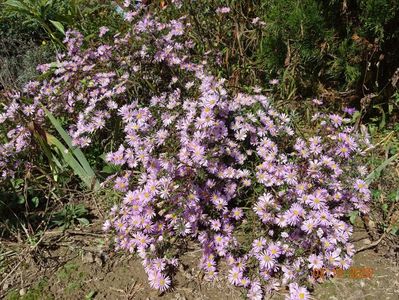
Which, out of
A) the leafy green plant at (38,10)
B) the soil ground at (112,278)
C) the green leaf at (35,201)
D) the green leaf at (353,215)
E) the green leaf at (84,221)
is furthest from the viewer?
the leafy green plant at (38,10)

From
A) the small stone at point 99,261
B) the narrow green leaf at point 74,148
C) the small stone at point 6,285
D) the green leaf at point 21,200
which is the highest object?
the narrow green leaf at point 74,148

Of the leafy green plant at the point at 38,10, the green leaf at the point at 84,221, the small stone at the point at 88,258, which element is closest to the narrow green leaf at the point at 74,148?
the green leaf at the point at 84,221

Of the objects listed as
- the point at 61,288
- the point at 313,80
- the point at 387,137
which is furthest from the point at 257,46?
the point at 61,288

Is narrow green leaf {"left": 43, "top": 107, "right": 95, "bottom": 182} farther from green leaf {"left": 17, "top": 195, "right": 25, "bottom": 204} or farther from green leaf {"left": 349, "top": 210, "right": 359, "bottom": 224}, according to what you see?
green leaf {"left": 349, "top": 210, "right": 359, "bottom": 224}

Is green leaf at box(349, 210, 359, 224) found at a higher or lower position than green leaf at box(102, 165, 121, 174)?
lower

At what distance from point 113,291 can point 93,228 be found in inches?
19.6

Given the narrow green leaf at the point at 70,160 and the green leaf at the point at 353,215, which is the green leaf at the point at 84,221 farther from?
the green leaf at the point at 353,215

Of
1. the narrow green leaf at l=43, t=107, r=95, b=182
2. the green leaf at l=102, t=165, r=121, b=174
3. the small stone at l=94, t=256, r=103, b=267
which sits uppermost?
the narrow green leaf at l=43, t=107, r=95, b=182

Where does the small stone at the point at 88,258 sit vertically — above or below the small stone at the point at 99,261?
above

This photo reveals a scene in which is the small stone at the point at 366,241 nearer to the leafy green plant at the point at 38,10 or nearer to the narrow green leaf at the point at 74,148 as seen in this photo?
the narrow green leaf at the point at 74,148

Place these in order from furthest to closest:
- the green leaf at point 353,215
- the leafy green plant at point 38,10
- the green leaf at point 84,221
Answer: the leafy green plant at point 38,10, the green leaf at point 84,221, the green leaf at point 353,215

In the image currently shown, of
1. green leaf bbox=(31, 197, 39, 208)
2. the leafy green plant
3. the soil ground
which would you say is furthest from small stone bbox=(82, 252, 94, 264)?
the leafy green plant

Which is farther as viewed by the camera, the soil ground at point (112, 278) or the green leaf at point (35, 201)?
the green leaf at point (35, 201)

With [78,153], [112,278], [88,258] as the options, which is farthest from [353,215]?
[78,153]
